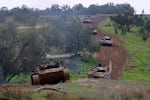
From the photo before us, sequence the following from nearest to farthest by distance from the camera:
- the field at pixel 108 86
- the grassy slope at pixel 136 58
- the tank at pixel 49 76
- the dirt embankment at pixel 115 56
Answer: the field at pixel 108 86 → the tank at pixel 49 76 → the grassy slope at pixel 136 58 → the dirt embankment at pixel 115 56

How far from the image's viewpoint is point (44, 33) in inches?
2530

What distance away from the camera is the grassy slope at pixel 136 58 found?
5455cm

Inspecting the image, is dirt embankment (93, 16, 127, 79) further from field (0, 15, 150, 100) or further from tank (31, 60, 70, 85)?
tank (31, 60, 70, 85)

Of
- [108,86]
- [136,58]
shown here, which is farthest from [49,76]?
[136,58]

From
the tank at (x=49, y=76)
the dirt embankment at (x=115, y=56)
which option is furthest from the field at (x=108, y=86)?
the tank at (x=49, y=76)

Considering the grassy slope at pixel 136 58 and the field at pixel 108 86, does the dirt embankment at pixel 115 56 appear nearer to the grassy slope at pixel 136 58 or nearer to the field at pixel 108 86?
the field at pixel 108 86

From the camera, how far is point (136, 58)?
71250mm

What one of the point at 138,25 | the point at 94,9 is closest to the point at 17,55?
the point at 138,25

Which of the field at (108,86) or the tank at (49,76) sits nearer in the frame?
the field at (108,86)

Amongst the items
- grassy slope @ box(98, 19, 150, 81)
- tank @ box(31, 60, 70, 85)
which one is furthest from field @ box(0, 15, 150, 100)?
tank @ box(31, 60, 70, 85)

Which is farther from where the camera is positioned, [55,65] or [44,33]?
[44,33]

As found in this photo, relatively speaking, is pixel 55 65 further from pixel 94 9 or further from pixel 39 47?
pixel 94 9

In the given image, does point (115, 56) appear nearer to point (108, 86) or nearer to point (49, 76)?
point (49, 76)

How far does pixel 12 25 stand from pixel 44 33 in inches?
537
